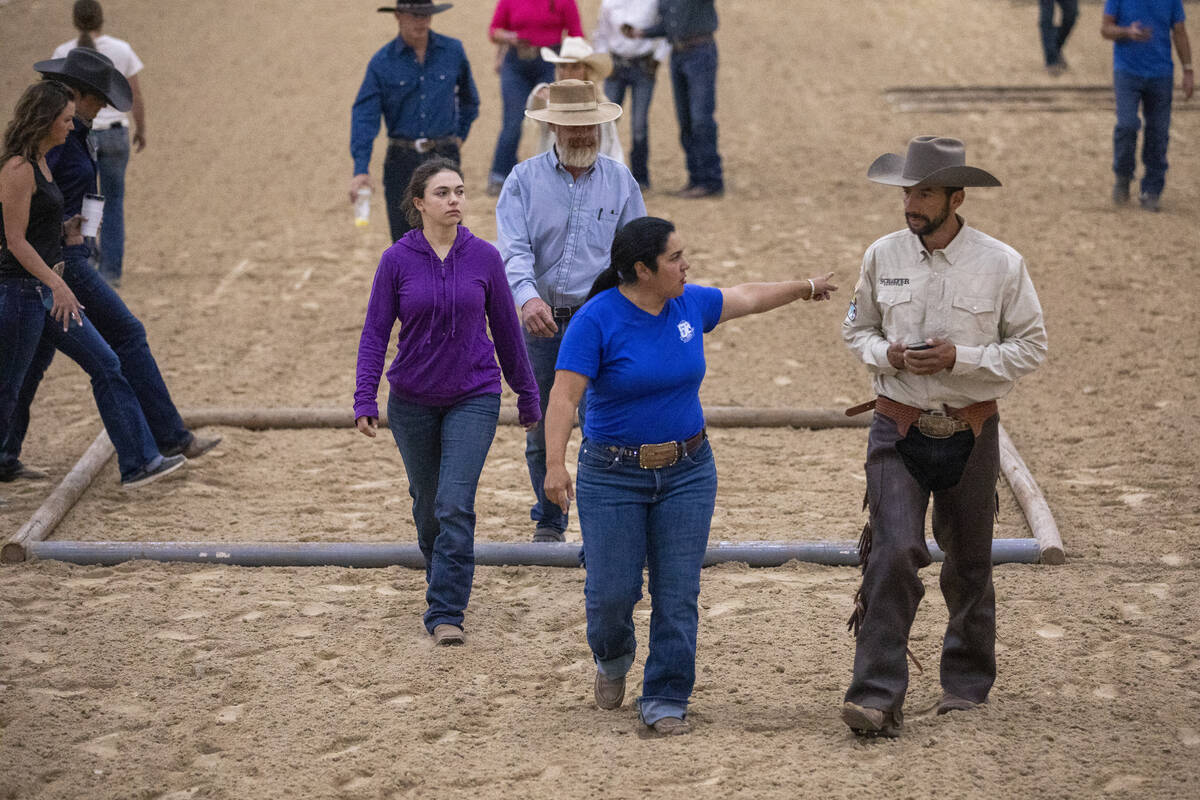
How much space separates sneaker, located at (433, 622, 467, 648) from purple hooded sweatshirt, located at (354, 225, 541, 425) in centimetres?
96

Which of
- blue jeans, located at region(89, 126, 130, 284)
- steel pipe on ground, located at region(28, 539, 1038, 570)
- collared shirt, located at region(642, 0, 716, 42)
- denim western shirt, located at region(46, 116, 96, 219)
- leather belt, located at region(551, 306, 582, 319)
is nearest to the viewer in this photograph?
leather belt, located at region(551, 306, 582, 319)

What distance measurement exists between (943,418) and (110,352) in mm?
4834

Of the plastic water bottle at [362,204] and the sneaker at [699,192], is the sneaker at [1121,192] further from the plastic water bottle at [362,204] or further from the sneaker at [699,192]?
the plastic water bottle at [362,204]

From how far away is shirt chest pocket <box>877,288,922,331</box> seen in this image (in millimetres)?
5051

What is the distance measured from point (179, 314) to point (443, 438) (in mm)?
5937

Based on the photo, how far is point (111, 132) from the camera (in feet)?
36.6

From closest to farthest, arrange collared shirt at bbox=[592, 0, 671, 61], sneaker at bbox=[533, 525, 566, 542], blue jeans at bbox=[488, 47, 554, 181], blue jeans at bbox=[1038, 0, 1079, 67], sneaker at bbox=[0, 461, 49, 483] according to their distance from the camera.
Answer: sneaker at bbox=[533, 525, 566, 542] → sneaker at bbox=[0, 461, 49, 483] → blue jeans at bbox=[488, 47, 554, 181] → collared shirt at bbox=[592, 0, 671, 61] → blue jeans at bbox=[1038, 0, 1079, 67]

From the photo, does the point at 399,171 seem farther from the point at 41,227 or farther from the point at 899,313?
the point at 899,313

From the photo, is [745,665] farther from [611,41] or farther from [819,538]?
[611,41]

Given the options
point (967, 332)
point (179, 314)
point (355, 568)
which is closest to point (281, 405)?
point (179, 314)

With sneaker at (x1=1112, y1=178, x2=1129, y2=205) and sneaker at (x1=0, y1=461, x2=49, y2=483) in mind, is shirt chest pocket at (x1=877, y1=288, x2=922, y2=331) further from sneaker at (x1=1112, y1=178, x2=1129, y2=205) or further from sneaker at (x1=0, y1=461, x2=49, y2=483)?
sneaker at (x1=1112, y1=178, x2=1129, y2=205)

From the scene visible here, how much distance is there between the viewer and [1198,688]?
18.0 ft

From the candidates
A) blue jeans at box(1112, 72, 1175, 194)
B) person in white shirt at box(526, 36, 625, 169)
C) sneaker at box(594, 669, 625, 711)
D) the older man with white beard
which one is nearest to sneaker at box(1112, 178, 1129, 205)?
blue jeans at box(1112, 72, 1175, 194)

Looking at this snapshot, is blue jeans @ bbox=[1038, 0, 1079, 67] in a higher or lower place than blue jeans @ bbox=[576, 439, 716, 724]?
higher
